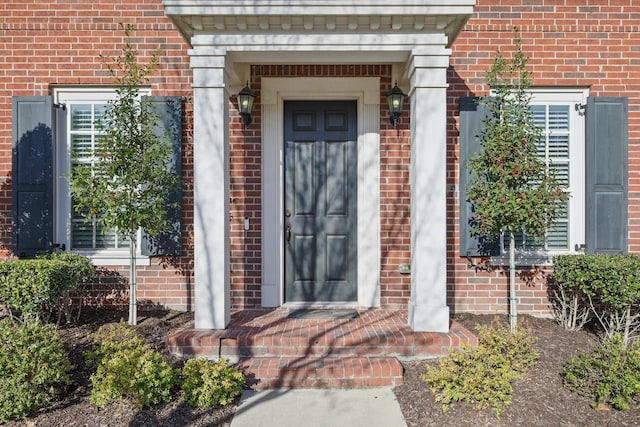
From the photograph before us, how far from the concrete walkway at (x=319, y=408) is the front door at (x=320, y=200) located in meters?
1.74

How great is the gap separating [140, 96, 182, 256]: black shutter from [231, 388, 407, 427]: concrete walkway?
2.18 m

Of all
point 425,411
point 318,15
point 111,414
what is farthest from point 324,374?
point 318,15

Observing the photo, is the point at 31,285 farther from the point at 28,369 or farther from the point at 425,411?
the point at 425,411

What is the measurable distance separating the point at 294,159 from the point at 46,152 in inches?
110

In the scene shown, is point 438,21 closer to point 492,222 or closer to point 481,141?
point 481,141

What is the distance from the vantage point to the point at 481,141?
470 cm

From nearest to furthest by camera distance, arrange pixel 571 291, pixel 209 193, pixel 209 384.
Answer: pixel 209 384
pixel 209 193
pixel 571 291

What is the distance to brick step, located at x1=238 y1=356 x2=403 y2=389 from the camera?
3467 millimetres

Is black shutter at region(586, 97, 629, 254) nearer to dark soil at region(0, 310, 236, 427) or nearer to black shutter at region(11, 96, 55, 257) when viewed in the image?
dark soil at region(0, 310, 236, 427)

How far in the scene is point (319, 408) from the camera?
3199 mm

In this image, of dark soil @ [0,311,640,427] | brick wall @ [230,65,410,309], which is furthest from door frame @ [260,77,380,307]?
dark soil @ [0,311,640,427]

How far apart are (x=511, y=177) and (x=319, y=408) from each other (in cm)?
276

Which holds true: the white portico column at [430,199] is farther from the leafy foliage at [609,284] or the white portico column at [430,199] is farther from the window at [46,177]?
the window at [46,177]

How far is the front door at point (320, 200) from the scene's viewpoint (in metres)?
5.09
